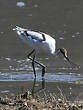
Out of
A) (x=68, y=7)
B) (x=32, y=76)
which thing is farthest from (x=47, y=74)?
(x=68, y=7)

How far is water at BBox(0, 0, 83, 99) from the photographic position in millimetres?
9758

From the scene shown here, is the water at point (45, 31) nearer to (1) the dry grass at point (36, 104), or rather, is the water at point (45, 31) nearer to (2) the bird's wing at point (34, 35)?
(2) the bird's wing at point (34, 35)

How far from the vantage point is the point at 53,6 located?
50.4 ft

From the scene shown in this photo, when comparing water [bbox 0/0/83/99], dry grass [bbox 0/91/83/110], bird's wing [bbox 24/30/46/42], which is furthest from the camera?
bird's wing [bbox 24/30/46/42]

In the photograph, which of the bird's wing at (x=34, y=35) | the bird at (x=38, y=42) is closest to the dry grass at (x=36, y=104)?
the bird at (x=38, y=42)

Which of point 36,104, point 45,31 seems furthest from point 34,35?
point 36,104

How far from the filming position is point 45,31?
519 inches

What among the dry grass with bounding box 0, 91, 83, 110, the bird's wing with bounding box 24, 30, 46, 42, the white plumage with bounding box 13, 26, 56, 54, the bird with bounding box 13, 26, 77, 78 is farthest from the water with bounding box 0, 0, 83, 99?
the dry grass with bounding box 0, 91, 83, 110

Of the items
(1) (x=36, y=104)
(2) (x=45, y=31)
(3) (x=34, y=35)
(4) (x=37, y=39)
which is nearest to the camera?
(1) (x=36, y=104)

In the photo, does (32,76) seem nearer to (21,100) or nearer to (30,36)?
(30,36)

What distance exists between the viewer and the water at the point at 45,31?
9.76 meters

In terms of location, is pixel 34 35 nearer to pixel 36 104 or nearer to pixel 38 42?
pixel 38 42

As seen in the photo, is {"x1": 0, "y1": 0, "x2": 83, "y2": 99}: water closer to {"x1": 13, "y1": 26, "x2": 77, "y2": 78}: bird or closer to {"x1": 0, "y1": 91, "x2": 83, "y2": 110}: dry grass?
{"x1": 13, "y1": 26, "x2": 77, "y2": 78}: bird

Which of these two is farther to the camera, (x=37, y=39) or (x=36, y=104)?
(x=37, y=39)
